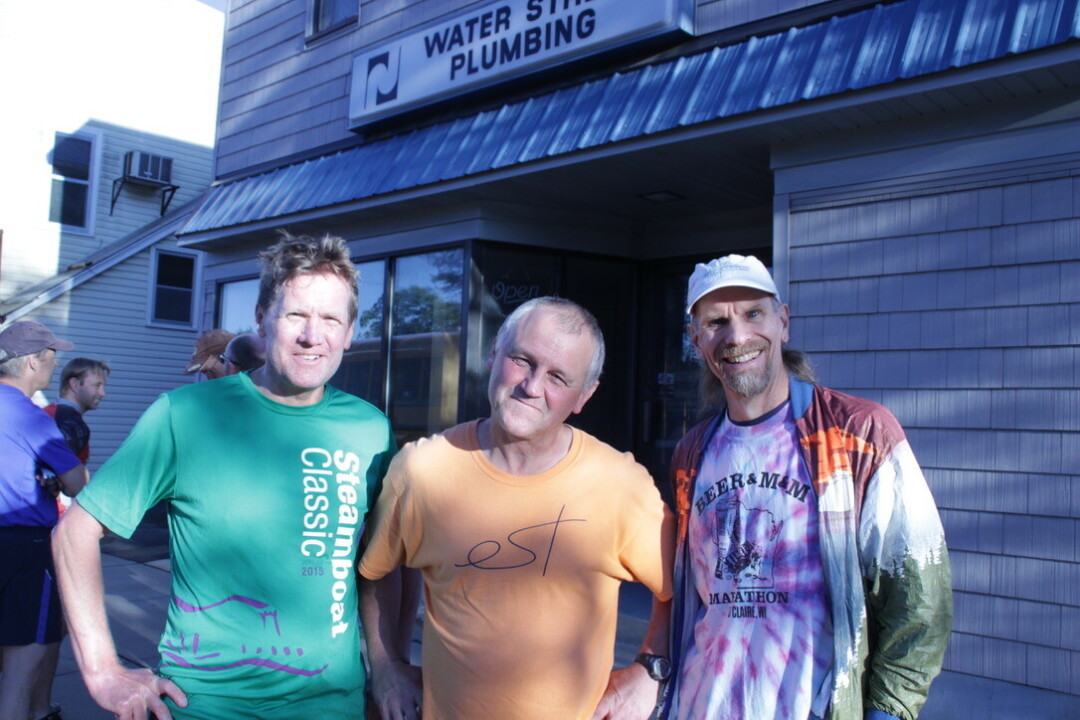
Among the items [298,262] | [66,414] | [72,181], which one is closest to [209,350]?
[66,414]

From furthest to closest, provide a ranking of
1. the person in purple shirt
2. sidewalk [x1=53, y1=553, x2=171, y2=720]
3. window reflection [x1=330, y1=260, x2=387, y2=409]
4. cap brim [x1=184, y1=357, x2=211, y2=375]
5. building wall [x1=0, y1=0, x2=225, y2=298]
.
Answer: building wall [x1=0, y1=0, x2=225, y2=298] < window reflection [x1=330, y1=260, x2=387, y2=409] < cap brim [x1=184, y1=357, x2=211, y2=375] < sidewalk [x1=53, y1=553, x2=171, y2=720] < the person in purple shirt

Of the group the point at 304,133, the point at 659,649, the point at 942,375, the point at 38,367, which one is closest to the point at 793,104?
the point at 942,375

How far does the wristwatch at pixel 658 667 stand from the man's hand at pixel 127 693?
1140mm

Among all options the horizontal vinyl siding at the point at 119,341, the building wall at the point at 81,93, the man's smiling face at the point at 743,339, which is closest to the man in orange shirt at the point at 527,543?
the man's smiling face at the point at 743,339

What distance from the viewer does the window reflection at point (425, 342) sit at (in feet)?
22.5

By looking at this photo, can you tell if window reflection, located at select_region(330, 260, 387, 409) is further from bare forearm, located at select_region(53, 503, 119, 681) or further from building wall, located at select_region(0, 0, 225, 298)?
building wall, located at select_region(0, 0, 225, 298)

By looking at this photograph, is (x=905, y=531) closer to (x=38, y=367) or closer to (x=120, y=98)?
(x=38, y=367)

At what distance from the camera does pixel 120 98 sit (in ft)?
52.9

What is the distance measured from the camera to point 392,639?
91.5 inches

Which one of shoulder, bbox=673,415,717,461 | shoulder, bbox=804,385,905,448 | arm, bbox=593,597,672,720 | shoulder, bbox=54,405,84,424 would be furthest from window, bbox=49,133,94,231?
shoulder, bbox=804,385,905,448

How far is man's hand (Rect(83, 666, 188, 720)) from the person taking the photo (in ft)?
6.16

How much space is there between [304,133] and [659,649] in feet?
23.1

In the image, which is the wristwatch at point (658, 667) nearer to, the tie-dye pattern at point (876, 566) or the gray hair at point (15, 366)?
the tie-dye pattern at point (876, 566)

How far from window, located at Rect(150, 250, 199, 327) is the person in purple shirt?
12818mm
